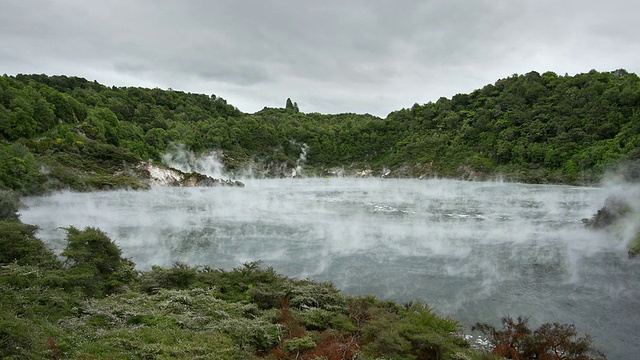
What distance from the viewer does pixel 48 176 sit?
41156mm

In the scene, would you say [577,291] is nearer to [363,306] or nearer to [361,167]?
[363,306]

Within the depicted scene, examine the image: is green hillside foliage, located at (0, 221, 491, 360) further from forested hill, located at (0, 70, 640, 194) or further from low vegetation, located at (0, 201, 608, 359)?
forested hill, located at (0, 70, 640, 194)

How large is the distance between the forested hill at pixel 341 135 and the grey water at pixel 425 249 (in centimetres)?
1442

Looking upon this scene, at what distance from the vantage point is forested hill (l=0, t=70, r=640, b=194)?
51.8 metres

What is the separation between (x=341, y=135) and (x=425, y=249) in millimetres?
109893

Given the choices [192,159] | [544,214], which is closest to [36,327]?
[544,214]

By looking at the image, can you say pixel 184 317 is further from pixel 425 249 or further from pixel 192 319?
pixel 425 249

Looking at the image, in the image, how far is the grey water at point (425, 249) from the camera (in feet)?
43.1

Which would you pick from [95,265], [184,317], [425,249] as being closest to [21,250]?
[95,265]

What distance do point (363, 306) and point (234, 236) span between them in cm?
1418

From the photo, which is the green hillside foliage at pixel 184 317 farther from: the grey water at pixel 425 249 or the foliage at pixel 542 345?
the grey water at pixel 425 249

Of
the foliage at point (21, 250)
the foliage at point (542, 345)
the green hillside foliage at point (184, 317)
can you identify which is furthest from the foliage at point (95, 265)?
the foliage at point (542, 345)

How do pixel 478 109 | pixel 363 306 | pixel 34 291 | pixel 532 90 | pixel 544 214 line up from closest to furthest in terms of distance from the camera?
pixel 34 291 → pixel 363 306 → pixel 544 214 → pixel 532 90 → pixel 478 109

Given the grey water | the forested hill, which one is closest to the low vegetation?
the grey water
